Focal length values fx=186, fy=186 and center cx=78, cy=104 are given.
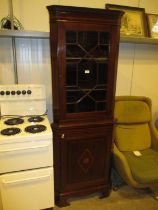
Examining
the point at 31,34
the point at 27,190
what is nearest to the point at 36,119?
the point at 27,190

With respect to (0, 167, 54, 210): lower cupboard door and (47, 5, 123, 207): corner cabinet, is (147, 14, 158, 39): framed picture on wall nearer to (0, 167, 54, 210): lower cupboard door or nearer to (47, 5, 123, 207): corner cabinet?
(47, 5, 123, 207): corner cabinet

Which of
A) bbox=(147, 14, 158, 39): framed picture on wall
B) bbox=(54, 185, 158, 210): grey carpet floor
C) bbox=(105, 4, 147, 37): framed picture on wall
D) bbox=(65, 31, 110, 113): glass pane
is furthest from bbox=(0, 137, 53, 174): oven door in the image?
bbox=(147, 14, 158, 39): framed picture on wall

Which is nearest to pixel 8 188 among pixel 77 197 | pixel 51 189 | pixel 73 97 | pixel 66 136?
pixel 51 189

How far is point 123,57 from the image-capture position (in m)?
2.46

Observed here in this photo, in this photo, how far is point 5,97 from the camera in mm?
1953

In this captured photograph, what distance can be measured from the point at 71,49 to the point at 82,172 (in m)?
1.27

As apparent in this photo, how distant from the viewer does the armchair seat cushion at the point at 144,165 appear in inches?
73.7

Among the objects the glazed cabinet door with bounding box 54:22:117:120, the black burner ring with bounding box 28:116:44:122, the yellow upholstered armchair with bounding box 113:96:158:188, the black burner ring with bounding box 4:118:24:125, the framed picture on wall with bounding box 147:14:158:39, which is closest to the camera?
the glazed cabinet door with bounding box 54:22:117:120

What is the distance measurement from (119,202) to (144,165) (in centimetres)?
51

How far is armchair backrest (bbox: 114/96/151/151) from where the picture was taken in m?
2.32

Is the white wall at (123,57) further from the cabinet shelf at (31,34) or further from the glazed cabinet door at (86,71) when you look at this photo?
the glazed cabinet door at (86,71)

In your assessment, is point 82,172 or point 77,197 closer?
point 82,172

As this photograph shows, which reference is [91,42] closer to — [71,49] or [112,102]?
[71,49]

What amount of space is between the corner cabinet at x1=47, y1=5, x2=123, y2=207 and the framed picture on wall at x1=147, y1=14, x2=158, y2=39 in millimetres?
865
